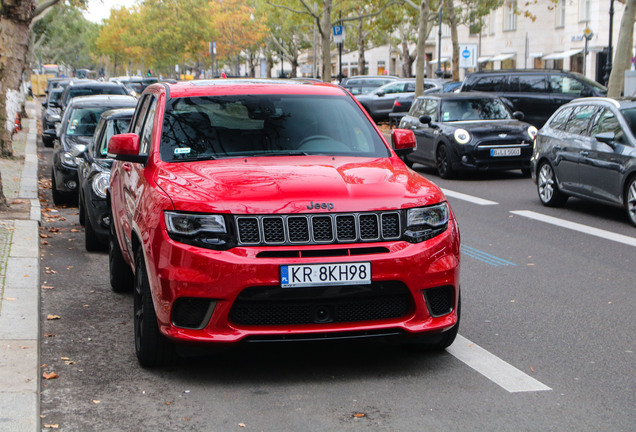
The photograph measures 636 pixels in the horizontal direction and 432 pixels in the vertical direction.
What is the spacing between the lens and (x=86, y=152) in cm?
1153

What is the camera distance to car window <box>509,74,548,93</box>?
1006 inches

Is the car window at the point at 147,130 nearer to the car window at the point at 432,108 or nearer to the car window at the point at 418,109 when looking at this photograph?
the car window at the point at 432,108

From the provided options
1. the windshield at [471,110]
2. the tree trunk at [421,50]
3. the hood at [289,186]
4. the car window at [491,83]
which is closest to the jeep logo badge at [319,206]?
the hood at [289,186]

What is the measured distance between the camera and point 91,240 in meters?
10.3

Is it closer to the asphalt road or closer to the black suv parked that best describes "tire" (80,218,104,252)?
the asphalt road

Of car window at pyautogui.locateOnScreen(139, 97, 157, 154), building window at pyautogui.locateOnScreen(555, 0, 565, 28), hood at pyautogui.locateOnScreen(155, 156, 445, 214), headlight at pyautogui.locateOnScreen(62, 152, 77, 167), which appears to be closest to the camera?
hood at pyautogui.locateOnScreen(155, 156, 445, 214)

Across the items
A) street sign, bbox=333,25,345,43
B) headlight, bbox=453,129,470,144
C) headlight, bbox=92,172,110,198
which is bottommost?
headlight, bbox=453,129,470,144

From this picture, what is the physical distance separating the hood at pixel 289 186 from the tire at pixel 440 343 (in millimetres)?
765

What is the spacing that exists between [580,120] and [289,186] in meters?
9.06

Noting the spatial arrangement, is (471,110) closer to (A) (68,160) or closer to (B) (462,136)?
(B) (462,136)

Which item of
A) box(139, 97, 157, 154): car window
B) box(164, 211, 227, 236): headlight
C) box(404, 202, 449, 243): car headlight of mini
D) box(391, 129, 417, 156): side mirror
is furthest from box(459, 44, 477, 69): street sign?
box(164, 211, 227, 236): headlight

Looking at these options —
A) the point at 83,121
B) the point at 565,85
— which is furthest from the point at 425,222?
the point at 565,85

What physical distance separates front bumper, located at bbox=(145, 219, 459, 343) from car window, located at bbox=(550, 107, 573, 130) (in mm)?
9098

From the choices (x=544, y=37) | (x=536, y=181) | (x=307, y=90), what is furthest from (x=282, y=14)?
(x=307, y=90)
